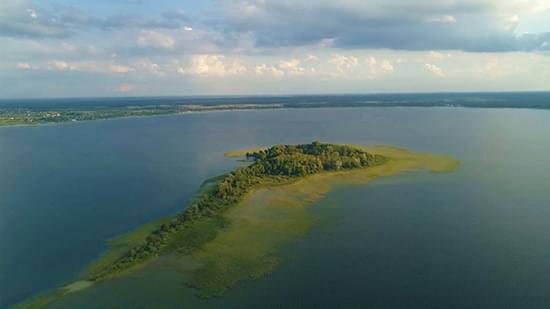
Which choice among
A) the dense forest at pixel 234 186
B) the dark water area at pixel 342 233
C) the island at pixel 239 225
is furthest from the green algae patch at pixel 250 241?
the dense forest at pixel 234 186

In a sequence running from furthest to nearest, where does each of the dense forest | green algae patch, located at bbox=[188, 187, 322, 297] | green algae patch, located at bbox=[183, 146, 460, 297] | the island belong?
the dense forest → the island → green algae patch, located at bbox=[183, 146, 460, 297] → green algae patch, located at bbox=[188, 187, 322, 297]

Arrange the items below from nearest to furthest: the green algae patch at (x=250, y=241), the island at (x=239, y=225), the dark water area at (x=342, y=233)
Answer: the dark water area at (x=342, y=233) < the green algae patch at (x=250, y=241) < the island at (x=239, y=225)

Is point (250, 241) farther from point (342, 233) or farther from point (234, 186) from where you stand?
point (234, 186)

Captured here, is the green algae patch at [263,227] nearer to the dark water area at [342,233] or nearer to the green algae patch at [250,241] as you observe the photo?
the green algae patch at [250,241]

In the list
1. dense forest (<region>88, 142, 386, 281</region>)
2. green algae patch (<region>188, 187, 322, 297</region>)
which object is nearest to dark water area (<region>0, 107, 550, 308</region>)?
green algae patch (<region>188, 187, 322, 297</region>)

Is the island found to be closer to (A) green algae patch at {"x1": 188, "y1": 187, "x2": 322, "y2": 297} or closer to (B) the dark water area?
(A) green algae patch at {"x1": 188, "y1": 187, "x2": 322, "y2": 297}
